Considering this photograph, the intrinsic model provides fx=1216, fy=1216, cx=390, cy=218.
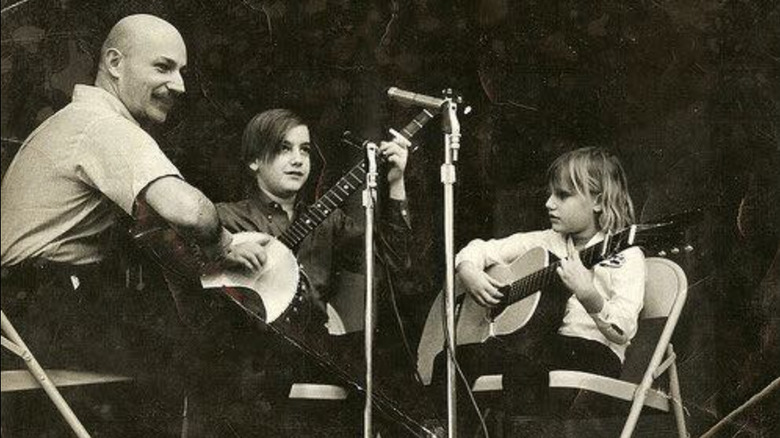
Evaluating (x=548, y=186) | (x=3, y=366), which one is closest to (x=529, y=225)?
(x=548, y=186)

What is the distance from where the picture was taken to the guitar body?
4191 mm

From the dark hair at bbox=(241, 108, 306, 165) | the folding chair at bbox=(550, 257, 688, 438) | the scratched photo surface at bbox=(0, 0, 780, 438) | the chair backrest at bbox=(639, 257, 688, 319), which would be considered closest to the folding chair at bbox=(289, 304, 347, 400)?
the scratched photo surface at bbox=(0, 0, 780, 438)

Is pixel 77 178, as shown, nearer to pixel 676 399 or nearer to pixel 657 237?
pixel 657 237

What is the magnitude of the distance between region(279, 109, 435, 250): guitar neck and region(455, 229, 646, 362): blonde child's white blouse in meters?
0.45

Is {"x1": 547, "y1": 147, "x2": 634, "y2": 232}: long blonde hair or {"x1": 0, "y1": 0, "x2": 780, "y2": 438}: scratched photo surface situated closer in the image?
{"x1": 0, "y1": 0, "x2": 780, "y2": 438}: scratched photo surface

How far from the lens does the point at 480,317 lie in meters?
4.24

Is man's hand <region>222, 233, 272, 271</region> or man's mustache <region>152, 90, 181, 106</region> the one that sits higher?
man's mustache <region>152, 90, 181, 106</region>

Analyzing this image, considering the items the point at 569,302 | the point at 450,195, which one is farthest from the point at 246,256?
the point at 569,302

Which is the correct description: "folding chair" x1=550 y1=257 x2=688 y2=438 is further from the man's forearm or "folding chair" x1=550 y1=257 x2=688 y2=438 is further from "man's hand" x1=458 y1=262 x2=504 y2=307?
the man's forearm

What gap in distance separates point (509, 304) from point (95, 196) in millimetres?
1457

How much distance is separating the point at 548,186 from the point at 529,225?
165 millimetres

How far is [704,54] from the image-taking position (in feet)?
14.6

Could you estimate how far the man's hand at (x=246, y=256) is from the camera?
404 cm

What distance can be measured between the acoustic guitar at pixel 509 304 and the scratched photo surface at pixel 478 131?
1.9 inches
